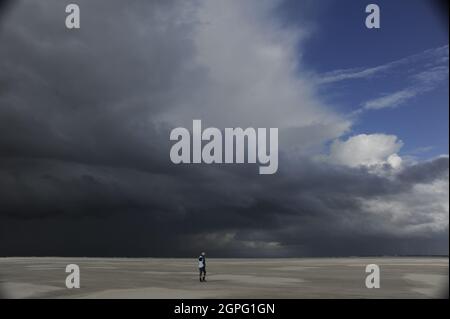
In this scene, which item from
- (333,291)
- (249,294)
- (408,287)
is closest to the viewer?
(249,294)

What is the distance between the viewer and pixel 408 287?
3056 centimetres
